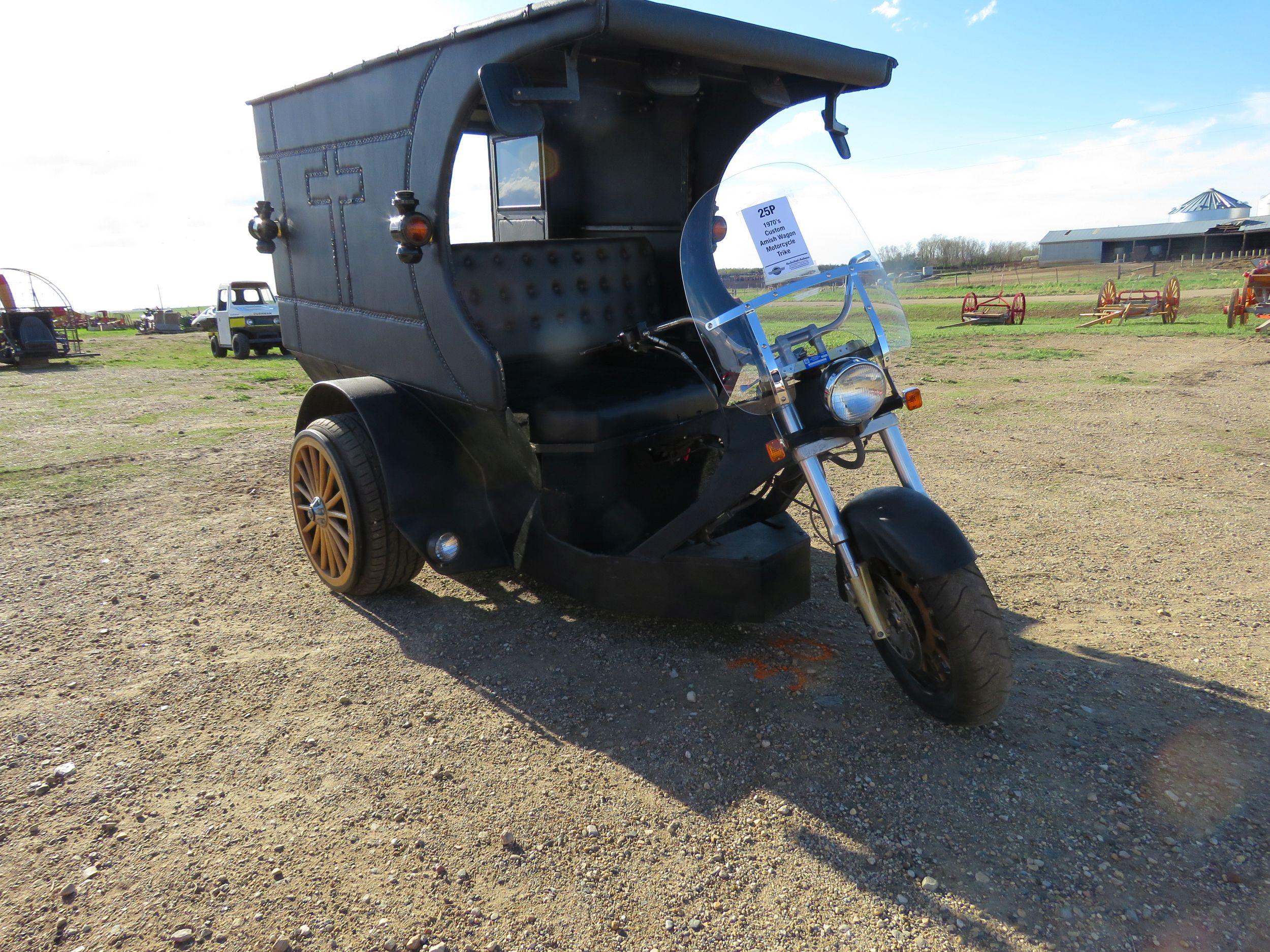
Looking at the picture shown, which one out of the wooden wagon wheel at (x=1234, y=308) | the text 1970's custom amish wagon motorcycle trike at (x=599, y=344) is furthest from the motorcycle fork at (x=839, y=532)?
the wooden wagon wheel at (x=1234, y=308)

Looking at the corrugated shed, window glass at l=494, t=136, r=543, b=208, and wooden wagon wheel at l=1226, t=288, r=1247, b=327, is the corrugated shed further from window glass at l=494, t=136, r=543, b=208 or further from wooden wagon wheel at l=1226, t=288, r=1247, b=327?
window glass at l=494, t=136, r=543, b=208

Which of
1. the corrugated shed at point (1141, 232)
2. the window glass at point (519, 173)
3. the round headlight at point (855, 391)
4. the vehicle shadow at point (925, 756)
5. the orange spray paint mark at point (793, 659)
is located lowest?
the vehicle shadow at point (925, 756)

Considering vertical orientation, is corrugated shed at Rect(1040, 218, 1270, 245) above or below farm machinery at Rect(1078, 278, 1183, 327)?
above

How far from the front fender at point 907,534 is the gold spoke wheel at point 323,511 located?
2450mm

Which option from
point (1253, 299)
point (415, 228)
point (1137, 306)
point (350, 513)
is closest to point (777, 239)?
point (415, 228)

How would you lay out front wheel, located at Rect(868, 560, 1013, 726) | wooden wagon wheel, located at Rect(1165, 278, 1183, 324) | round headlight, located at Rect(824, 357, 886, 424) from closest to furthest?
front wheel, located at Rect(868, 560, 1013, 726)
round headlight, located at Rect(824, 357, 886, 424)
wooden wagon wheel, located at Rect(1165, 278, 1183, 324)

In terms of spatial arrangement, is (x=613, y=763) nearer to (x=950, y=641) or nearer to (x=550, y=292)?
(x=950, y=641)

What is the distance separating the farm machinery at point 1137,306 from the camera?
1691cm

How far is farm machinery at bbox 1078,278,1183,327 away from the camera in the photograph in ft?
55.5

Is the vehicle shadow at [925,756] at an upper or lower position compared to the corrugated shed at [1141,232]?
lower

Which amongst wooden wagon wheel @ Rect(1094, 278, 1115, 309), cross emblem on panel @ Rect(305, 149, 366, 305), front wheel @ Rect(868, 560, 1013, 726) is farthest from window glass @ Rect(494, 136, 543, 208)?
wooden wagon wheel @ Rect(1094, 278, 1115, 309)

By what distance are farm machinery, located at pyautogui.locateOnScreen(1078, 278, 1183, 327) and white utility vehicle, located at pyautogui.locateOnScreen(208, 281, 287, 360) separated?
728 inches

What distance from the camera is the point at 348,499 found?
390cm

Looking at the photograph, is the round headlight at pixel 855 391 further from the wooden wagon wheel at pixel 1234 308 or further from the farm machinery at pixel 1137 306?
the farm machinery at pixel 1137 306
